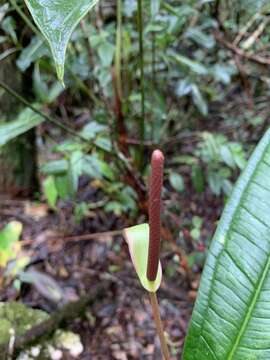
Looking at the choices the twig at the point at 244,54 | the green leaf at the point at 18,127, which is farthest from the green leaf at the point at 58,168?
the twig at the point at 244,54

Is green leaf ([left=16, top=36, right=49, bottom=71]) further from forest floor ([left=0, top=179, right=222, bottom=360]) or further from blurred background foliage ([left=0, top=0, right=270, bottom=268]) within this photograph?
forest floor ([left=0, top=179, right=222, bottom=360])

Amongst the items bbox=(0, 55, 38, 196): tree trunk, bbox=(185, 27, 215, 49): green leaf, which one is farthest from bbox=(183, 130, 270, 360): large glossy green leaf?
bbox=(0, 55, 38, 196): tree trunk

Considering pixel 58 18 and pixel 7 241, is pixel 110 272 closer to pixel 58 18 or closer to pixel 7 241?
pixel 7 241

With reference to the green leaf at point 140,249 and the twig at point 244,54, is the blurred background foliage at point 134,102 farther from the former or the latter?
the green leaf at point 140,249

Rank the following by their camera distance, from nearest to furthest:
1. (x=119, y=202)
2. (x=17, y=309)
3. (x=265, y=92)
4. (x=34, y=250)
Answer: (x=17, y=309), (x=119, y=202), (x=34, y=250), (x=265, y=92)

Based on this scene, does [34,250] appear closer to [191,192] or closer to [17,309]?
[17,309]

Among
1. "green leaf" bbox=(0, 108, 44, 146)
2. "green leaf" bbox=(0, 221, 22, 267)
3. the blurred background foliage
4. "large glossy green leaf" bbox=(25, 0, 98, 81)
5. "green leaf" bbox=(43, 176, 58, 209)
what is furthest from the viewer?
"green leaf" bbox=(43, 176, 58, 209)

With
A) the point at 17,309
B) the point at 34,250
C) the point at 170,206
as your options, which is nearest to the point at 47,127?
the point at 34,250
